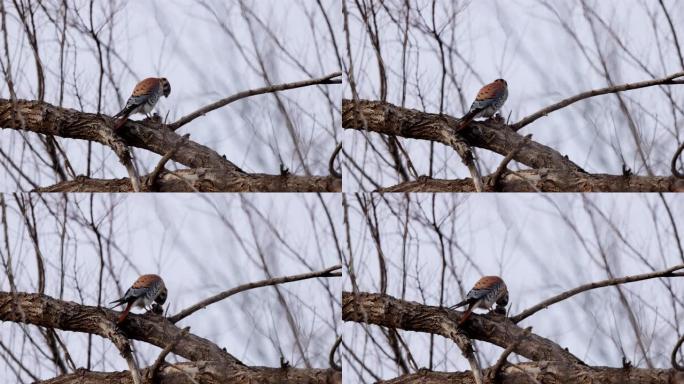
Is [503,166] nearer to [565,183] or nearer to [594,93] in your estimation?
[565,183]

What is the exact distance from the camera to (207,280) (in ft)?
13.0

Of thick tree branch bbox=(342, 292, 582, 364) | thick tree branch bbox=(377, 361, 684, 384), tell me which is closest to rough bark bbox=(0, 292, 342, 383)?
thick tree branch bbox=(342, 292, 582, 364)

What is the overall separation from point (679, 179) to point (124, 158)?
2.15 metres

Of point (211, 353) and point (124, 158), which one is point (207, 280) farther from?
point (124, 158)

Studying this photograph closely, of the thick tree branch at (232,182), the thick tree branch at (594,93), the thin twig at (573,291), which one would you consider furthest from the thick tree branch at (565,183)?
the thick tree branch at (232,182)

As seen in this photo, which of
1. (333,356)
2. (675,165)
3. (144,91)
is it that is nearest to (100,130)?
(144,91)

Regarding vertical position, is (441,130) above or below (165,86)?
below

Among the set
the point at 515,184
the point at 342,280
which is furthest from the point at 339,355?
the point at 515,184

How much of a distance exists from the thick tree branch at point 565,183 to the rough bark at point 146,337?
0.88 metres

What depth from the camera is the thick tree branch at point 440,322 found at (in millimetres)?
3930

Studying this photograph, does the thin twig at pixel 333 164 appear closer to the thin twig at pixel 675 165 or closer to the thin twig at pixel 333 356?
the thin twig at pixel 333 356

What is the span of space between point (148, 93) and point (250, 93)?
0.40 m

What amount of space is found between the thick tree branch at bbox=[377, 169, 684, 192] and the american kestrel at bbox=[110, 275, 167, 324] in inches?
44.7

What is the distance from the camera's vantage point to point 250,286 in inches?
154
